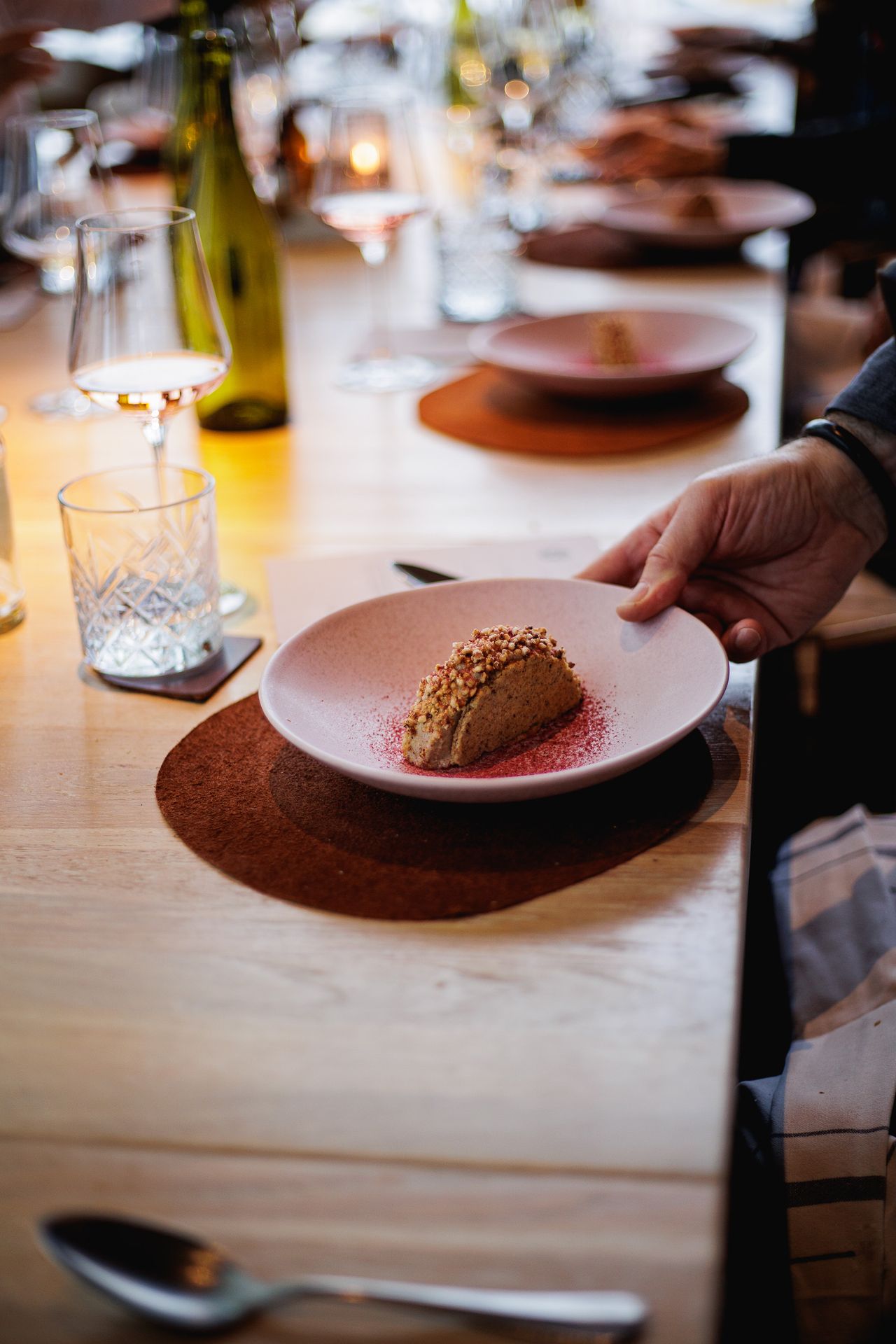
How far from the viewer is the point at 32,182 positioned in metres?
1.61

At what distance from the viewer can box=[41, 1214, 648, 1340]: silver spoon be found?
43 cm

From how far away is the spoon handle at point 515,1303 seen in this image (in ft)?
1.40

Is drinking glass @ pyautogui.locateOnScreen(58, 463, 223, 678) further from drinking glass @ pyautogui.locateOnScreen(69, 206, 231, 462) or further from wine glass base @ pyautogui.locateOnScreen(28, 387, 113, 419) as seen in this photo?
wine glass base @ pyautogui.locateOnScreen(28, 387, 113, 419)

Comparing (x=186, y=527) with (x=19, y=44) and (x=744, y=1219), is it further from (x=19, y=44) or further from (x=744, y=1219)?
(x=19, y=44)

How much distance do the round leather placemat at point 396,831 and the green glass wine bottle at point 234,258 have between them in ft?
2.43

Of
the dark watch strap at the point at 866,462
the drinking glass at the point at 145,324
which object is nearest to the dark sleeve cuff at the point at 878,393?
the dark watch strap at the point at 866,462

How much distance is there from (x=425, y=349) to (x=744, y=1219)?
1277mm

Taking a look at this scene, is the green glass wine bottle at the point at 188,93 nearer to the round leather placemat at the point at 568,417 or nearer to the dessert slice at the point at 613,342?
the round leather placemat at the point at 568,417

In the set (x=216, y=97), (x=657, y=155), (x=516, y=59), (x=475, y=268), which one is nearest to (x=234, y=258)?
(x=216, y=97)

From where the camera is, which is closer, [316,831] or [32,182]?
[316,831]

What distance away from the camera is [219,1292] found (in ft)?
1.47

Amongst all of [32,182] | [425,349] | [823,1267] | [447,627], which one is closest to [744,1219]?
[823,1267]

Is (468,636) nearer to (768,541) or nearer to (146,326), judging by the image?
(768,541)

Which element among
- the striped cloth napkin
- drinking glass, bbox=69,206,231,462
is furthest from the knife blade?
the striped cloth napkin
